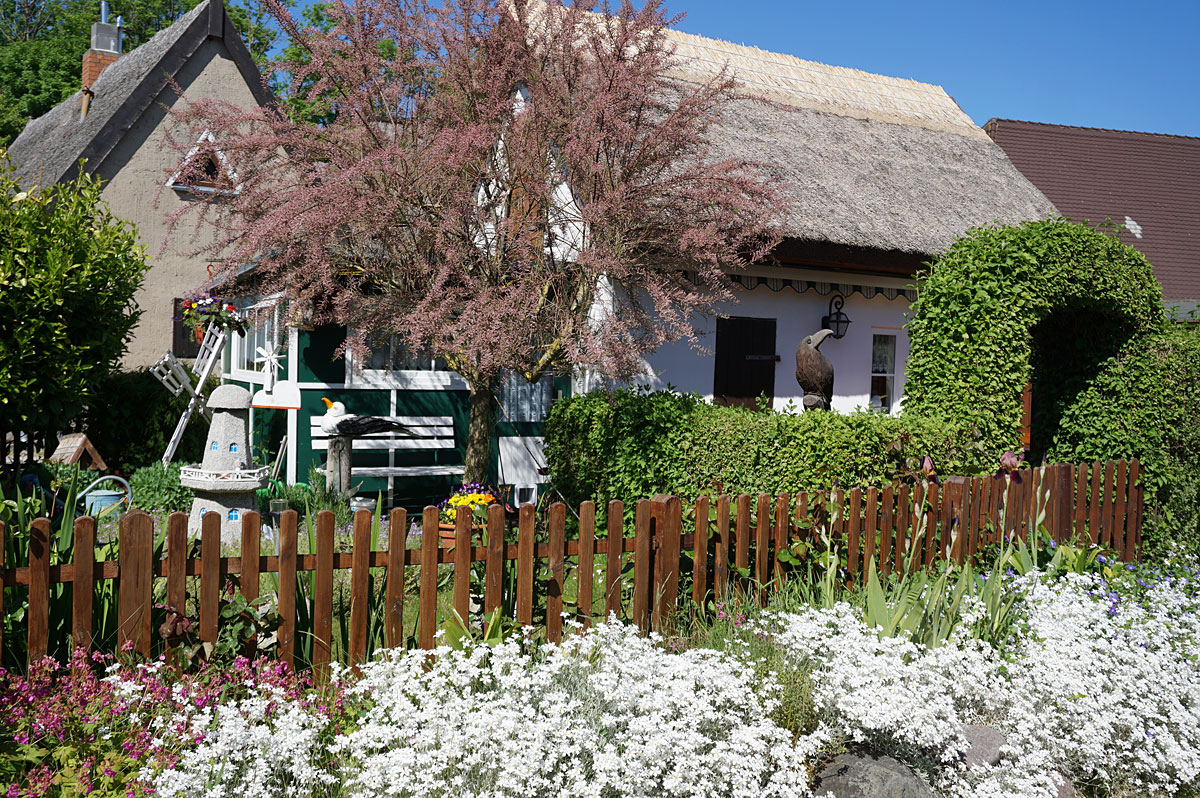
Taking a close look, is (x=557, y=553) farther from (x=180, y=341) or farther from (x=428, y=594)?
(x=180, y=341)

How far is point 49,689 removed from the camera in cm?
297

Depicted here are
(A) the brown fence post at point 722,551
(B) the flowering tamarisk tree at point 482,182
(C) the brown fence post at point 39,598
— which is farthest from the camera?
(B) the flowering tamarisk tree at point 482,182

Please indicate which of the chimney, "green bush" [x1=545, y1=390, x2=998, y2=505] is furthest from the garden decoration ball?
the chimney

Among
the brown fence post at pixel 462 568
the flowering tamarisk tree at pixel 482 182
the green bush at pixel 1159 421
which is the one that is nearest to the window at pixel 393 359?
the flowering tamarisk tree at pixel 482 182

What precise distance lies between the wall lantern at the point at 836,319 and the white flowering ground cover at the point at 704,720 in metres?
6.24

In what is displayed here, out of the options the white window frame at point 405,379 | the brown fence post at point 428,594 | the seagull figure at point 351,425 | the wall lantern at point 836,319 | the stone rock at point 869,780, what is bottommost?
the stone rock at point 869,780

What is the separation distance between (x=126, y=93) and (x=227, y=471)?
33.2 feet

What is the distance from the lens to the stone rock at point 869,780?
9.70 feet

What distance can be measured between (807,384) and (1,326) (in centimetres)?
663

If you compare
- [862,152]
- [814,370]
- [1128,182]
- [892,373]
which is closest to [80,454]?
[814,370]

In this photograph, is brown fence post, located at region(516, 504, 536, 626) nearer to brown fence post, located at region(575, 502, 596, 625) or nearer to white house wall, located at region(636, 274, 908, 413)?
brown fence post, located at region(575, 502, 596, 625)

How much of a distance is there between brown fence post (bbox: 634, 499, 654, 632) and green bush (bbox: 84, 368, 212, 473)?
808 centimetres

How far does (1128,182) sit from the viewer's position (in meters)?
17.4

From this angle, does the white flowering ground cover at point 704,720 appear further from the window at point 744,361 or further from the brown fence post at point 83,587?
the window at point 744,361
